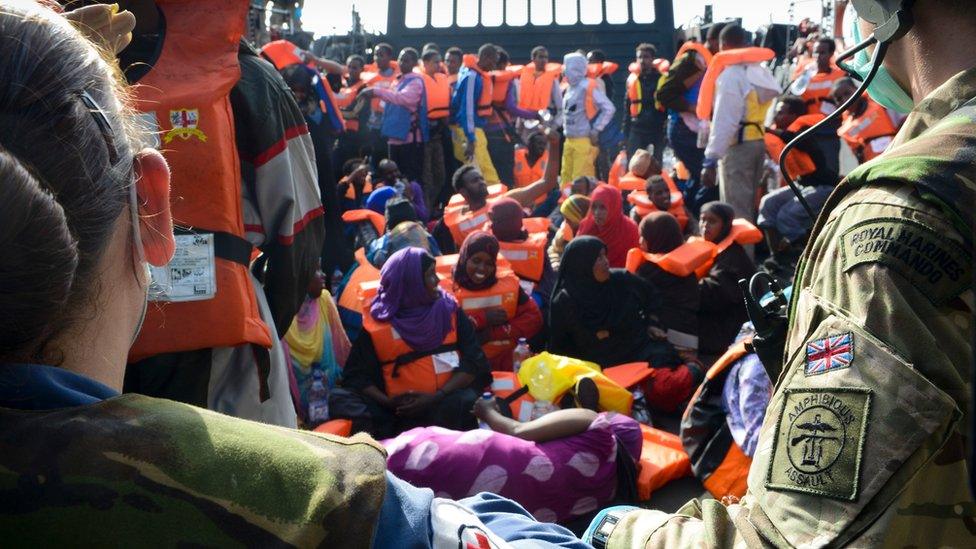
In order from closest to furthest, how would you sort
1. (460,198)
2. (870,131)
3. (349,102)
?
(870,131), (460,198), (349,102)

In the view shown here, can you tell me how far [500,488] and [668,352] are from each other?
236cm

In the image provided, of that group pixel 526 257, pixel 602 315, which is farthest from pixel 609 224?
pixel 602 315

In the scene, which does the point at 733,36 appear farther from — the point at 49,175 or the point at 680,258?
the point at 49,175

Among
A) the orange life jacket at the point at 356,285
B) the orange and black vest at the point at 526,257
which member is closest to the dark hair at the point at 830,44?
the orange and black vest at the point at 526,257

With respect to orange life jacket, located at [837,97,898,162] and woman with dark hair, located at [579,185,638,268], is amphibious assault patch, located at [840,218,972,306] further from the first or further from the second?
orange life jacket, located at [837,97,898,162]

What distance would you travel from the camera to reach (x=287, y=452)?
0.88 metres

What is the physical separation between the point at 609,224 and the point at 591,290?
154 centimetres

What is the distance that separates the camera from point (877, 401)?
112 centimetres

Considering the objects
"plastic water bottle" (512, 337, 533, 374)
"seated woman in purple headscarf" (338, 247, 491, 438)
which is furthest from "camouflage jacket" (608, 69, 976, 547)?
"plastic water bottle" (512, 337, 533, 374)

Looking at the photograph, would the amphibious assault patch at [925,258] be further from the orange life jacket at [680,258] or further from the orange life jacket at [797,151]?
the orange life jacket at [797,151]

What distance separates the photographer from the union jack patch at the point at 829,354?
1.16m

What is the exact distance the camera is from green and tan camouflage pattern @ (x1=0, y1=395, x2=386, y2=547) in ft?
2.71

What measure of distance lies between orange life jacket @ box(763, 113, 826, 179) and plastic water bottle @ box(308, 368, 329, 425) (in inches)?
155

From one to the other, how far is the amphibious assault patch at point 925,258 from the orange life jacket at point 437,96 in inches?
437
